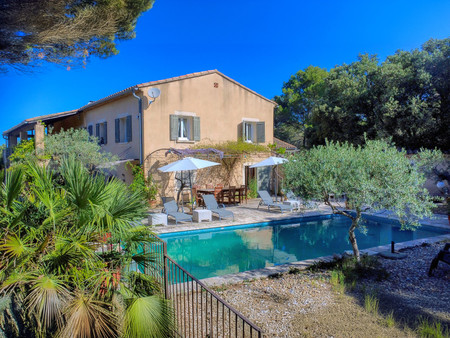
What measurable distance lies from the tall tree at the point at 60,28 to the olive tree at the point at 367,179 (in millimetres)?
7651

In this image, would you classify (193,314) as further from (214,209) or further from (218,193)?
(218,193)

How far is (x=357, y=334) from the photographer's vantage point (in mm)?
4680

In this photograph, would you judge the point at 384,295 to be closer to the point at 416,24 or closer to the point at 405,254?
the point at 405,254

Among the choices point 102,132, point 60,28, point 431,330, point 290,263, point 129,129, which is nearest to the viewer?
point 431,330

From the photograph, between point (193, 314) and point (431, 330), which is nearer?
point (193, 314)

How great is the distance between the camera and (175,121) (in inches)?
744

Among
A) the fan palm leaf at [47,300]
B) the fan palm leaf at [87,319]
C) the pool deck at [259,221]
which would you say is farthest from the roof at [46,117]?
the fan palm leaf at [87,319]

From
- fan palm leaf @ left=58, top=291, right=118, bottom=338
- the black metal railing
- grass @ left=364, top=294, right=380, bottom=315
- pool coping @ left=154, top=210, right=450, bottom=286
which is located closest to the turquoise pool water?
pool coping @ left=154, top=210, right=450, bottom=286

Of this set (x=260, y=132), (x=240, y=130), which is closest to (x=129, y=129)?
(x=240, y=130)

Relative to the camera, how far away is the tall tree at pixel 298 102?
40.6 metres

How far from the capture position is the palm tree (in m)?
3.68

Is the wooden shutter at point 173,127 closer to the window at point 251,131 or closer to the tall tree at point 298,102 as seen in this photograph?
the window at point 251,131

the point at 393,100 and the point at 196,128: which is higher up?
the point at 393,100

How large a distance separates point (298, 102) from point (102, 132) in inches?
1046
